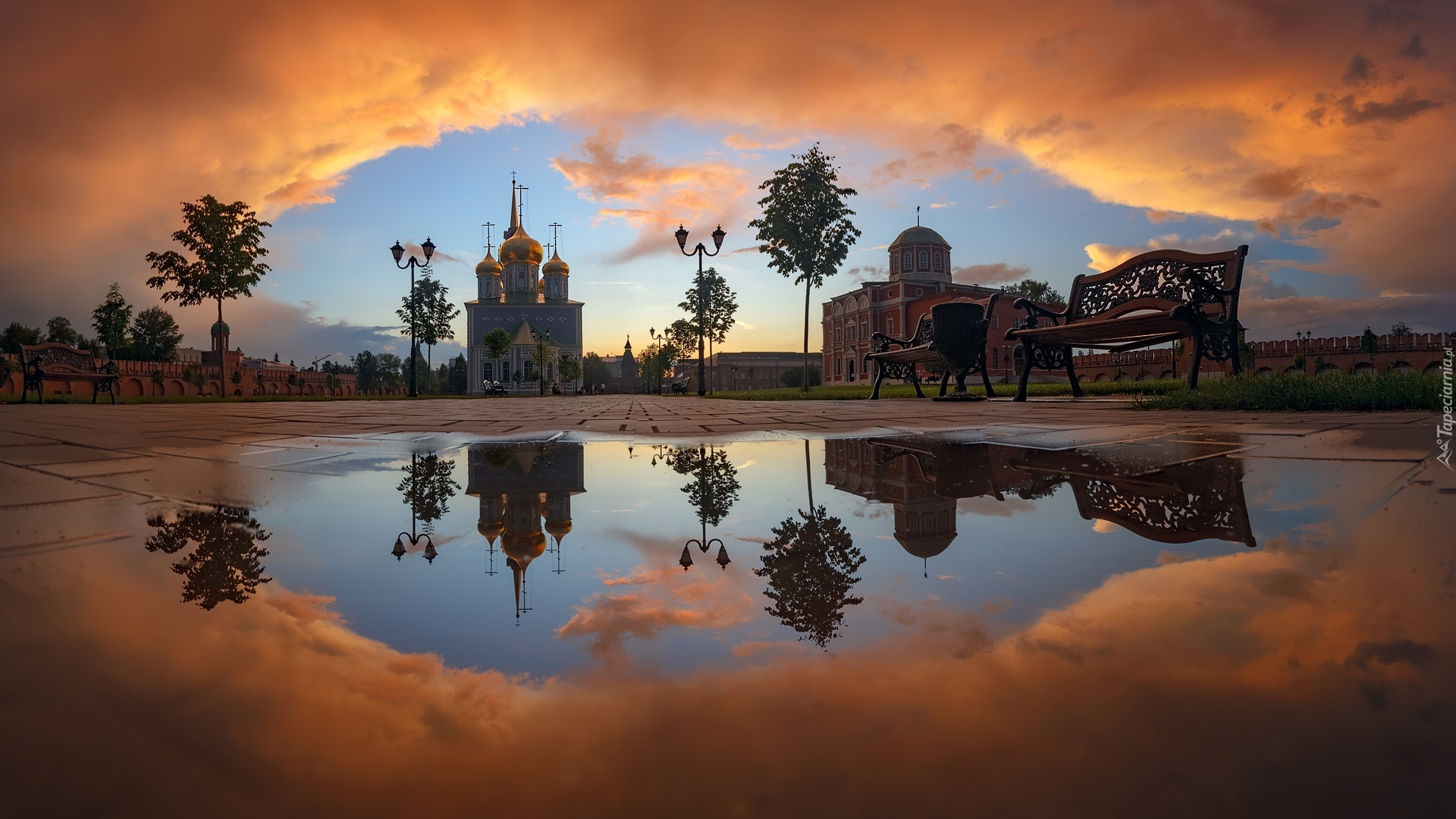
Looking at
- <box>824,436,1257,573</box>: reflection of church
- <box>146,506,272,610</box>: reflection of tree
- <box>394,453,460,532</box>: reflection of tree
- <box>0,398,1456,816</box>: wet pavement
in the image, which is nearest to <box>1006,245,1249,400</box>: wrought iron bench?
<box>824,436,1257,573</box>: reflection of church

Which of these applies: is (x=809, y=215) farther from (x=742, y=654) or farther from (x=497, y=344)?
(x=497, y=344)

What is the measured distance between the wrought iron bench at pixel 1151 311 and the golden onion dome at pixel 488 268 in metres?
72.4

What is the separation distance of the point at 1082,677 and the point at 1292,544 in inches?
35.5

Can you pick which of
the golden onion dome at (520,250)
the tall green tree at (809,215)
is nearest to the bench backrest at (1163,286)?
the tall green tree at (809,215)

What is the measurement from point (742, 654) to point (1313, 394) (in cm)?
771

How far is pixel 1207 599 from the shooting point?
1045mm

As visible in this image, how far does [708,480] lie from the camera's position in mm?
2564

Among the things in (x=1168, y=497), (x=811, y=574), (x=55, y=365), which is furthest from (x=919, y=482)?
(x=55, y=365)

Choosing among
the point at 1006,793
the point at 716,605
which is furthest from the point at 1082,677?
the point at 716,605

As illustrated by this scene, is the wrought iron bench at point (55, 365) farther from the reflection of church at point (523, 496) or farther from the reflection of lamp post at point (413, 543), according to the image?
the reflection of lamp post at point (413, 543)

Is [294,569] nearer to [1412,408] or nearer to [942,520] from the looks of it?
[942,520]

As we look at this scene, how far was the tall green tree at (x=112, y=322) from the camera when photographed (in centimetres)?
5953

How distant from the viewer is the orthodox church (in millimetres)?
69188

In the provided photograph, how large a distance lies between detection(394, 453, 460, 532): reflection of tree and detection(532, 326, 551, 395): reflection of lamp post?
60738 millimetres
